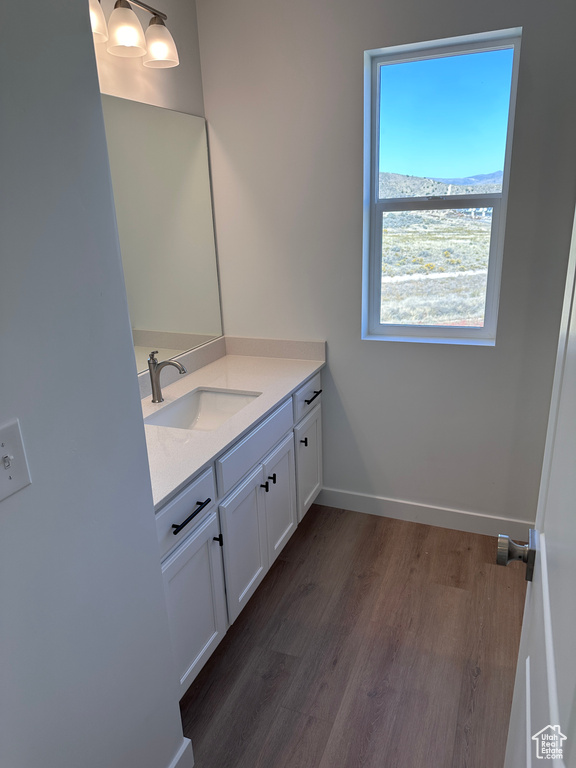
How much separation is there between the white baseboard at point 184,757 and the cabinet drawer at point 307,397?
50.7 inches

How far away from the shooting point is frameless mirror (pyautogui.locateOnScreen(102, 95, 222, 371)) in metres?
2.07

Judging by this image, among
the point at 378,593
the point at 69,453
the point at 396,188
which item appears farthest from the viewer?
the point at 396,188

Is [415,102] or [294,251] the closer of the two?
[415,102]

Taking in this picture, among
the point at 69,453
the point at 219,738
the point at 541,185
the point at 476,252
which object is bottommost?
the point at 219,738

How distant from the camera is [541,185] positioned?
2.10 m

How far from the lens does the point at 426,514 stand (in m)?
2.73

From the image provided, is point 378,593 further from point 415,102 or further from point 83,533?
point 415,102

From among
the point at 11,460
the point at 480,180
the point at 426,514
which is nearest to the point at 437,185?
the point at 480,180

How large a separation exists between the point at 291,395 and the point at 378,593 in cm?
95

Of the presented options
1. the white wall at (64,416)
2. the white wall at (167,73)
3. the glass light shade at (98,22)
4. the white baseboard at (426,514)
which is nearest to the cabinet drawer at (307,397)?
the white baseboard at (426,514)

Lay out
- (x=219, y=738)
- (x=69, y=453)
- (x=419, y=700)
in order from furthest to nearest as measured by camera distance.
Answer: (x=419, y=700) → (x=219, y=738) → (x=69, y=453)

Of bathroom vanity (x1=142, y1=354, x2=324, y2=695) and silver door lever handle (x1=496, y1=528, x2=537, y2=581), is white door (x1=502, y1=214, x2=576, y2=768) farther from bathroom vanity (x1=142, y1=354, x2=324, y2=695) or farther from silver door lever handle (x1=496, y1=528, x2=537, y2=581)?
bathroom vanity (x1=142, y1=354, x2=324, y2=695)

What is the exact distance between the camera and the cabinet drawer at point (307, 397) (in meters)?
2.40

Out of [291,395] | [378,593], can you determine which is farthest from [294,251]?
[378,593]
